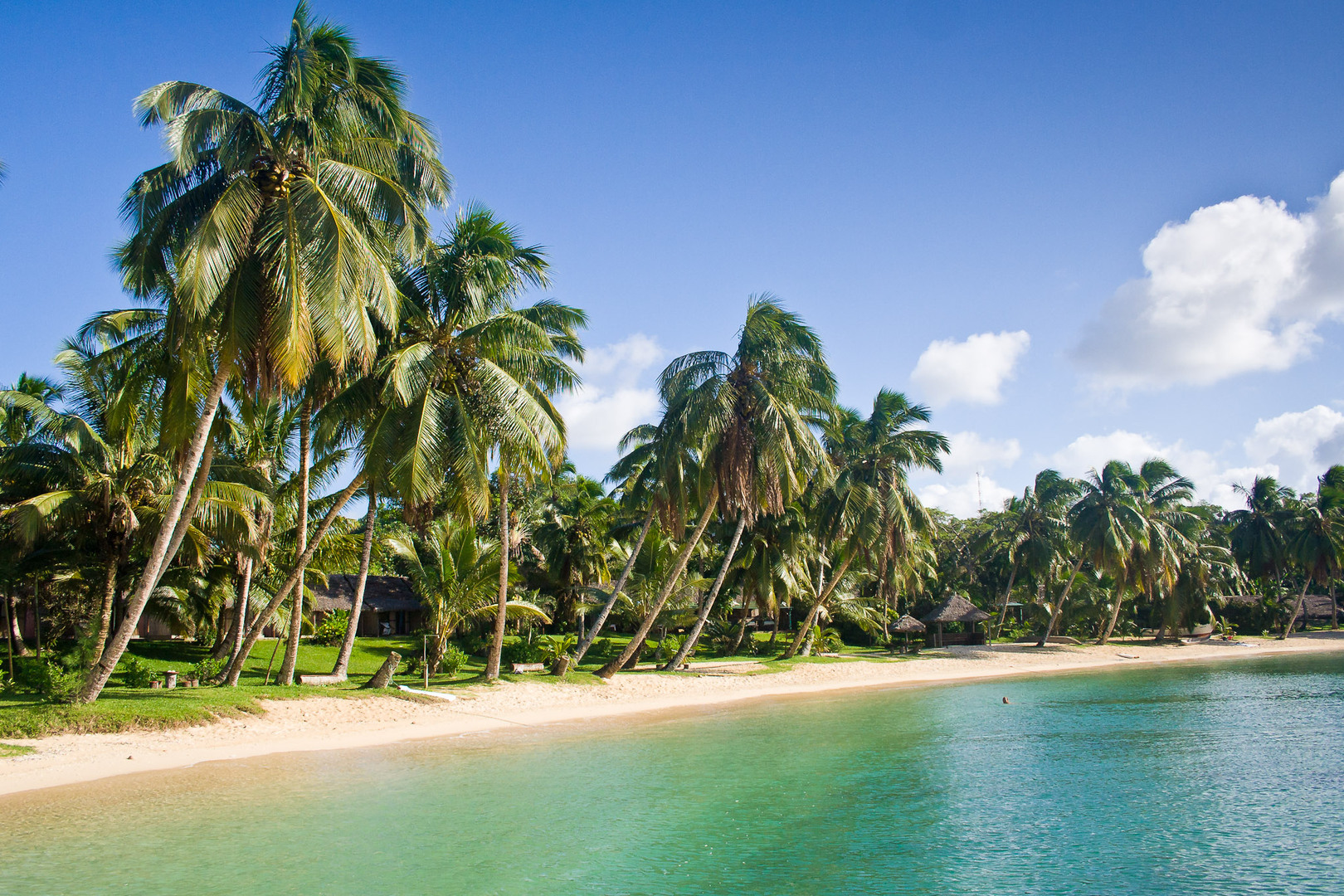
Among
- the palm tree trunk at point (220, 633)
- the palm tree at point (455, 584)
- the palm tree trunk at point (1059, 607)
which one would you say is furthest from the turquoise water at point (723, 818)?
the palm tree trunk at point (1059, 607)

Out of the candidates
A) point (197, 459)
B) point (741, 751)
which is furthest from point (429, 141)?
point (741, 751)

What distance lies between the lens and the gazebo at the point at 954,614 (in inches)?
1612

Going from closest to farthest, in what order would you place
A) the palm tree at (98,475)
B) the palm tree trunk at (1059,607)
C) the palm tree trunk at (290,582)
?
the palm tree at (98,475)
the palm tree trunk at (290,582)
the palm tree trunk at (1059,607)

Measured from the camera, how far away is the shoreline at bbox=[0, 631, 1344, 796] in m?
12.6

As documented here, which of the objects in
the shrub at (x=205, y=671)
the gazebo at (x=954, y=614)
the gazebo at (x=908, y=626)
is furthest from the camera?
the gazebo at (x=954, y=614)

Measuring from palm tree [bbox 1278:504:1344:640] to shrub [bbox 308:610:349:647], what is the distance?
5057cm

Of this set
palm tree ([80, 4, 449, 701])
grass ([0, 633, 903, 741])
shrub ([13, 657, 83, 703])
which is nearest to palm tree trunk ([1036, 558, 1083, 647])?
grass ([0, 633, 903, 741])

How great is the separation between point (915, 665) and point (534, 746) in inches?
856

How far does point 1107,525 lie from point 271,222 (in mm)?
38830

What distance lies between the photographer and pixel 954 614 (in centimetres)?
4116

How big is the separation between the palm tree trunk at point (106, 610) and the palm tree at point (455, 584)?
6.57m

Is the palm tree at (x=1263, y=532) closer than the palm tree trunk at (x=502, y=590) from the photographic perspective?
No

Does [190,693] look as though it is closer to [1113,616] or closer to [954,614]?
[954,614]

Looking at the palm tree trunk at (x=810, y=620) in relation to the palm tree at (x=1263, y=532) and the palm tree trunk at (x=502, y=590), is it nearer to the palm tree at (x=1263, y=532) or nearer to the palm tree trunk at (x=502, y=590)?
the palm tree trunk at (x=502, y=590)
